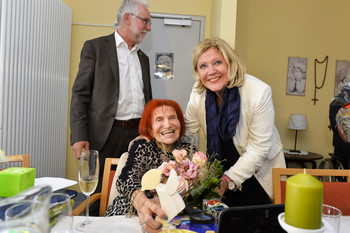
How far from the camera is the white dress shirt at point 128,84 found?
260 cm

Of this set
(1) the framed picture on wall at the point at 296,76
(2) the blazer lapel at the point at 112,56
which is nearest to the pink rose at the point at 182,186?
(2) the blazer lapel at the point at 112,56

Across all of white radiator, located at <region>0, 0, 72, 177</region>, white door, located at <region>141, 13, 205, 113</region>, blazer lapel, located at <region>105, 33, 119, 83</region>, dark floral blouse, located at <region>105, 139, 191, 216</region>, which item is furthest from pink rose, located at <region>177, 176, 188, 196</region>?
white door, located at <region>141, 13, 205, 113</region>

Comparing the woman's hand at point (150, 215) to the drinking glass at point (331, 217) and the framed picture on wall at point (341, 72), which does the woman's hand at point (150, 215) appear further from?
the framed picture on wall at point (341, 72)

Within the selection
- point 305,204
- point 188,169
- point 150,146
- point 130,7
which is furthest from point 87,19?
point 305,204

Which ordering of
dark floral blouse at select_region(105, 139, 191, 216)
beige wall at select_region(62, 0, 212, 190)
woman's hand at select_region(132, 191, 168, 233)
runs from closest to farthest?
1. woman's hand at select_region(132, 191, 168, 233)
2. dark floral blouse at select_region(105, 139, 191, 216)
3. beige wall at select_region(62, 0, 212, 190)

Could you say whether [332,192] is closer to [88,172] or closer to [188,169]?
[188,169]

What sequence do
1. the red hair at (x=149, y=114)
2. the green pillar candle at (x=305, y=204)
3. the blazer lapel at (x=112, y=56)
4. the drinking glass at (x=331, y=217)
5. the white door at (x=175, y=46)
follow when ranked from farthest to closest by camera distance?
the white door at (x=175, y=46) → the blazer lapel at (x=112, y=56) → the red hair at (x=149, y=114) → the drinking glass at (x=331, y=217) → the green pillar candle at (x=305, y=204)

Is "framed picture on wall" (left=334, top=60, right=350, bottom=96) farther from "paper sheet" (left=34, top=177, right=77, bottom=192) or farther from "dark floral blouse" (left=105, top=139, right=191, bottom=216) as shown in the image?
"paper sheet" (left=34, top=177, right=77, bottom=192)

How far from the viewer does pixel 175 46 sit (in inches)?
167

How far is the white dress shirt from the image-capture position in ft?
8.52

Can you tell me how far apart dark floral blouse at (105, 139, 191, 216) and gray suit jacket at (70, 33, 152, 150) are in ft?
2.67

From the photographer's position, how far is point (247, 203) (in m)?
2.01

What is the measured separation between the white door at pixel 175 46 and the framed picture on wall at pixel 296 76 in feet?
5.03

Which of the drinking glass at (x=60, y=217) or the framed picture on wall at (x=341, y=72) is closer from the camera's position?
the drinking glass at (x=60, y=217)
